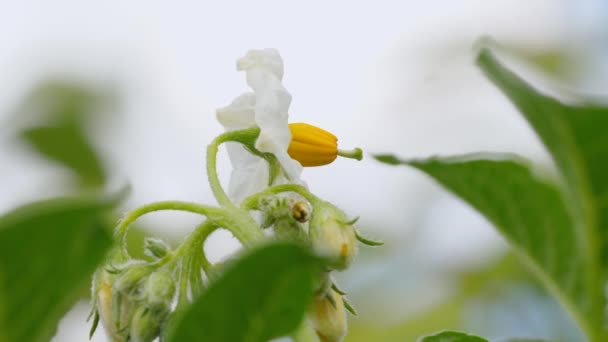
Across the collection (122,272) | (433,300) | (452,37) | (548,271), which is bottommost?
(433,300)

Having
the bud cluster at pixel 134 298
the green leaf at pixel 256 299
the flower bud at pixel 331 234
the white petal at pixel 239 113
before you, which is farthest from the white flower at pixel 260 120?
the green leaf at pixel 256 299

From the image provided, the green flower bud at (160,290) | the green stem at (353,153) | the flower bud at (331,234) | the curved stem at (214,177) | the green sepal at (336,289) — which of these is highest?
the curved stem at (214,177)

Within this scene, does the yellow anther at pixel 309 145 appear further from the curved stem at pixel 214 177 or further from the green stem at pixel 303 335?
the green stem at pixel 303 335

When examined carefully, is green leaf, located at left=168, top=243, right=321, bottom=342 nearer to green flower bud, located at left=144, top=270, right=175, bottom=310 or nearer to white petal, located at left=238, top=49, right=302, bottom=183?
green flower bud, located at left=144, top=270, right=175, bottom=310

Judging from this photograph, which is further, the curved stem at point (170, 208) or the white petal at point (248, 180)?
the white petal at point (248, 180)

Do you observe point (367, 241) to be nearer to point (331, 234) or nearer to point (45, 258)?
point (331, 234)

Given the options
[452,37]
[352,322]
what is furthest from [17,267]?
[452,37]

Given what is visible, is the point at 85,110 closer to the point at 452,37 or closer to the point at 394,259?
the point at 394,259
